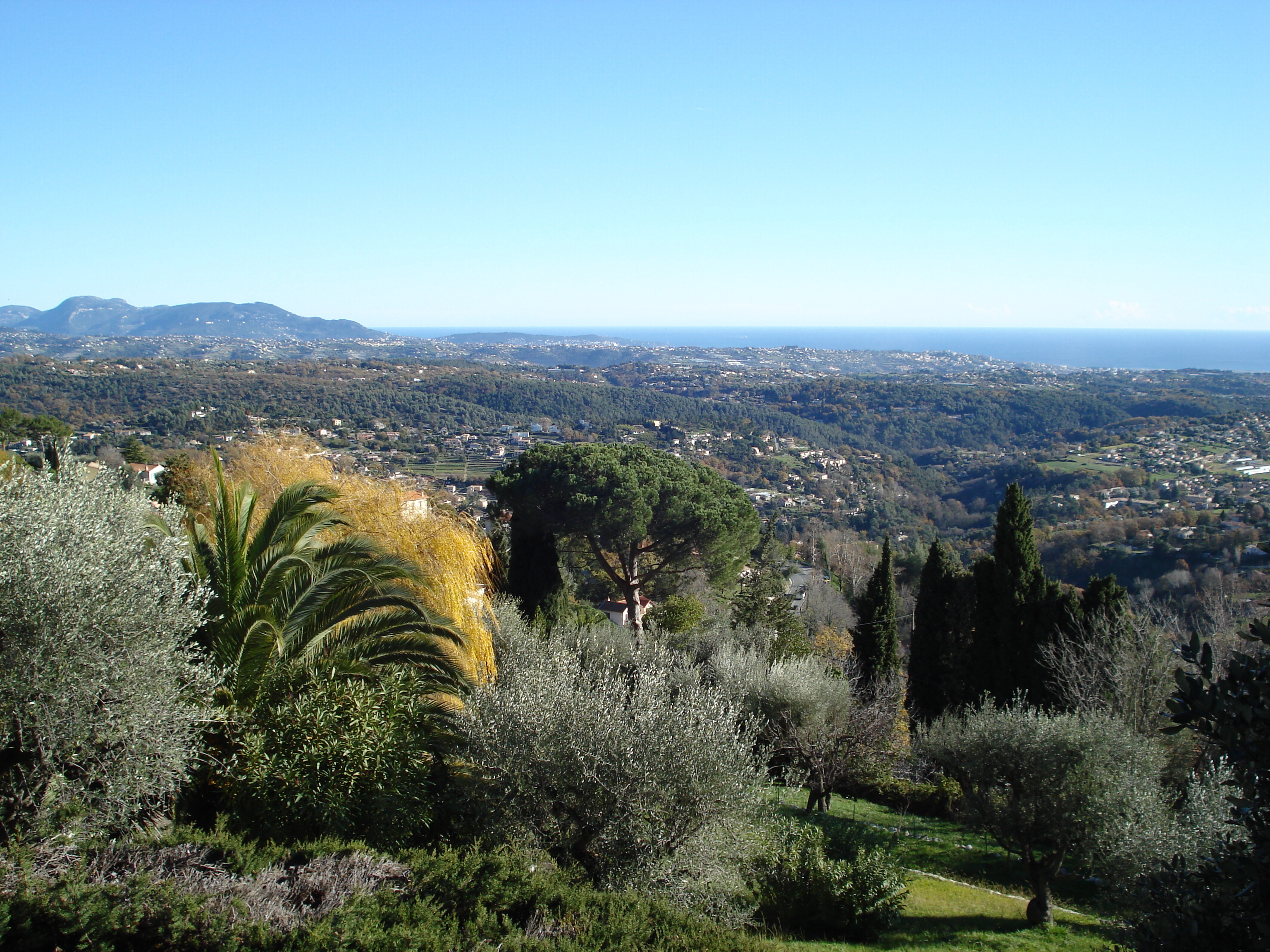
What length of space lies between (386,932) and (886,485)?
198 ft

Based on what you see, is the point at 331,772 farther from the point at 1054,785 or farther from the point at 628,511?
the point at 628,511

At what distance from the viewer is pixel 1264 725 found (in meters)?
2.97

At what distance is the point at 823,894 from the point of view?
7.39m

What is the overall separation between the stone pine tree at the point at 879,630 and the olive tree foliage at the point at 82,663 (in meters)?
15.0

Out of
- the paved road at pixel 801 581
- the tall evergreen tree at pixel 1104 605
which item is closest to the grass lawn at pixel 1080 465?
the paved road at pixel 801 581

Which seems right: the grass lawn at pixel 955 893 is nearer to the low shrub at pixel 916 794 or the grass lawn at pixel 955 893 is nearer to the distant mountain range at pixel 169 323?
the low shrub at pixel 916 794

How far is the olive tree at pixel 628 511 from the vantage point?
59.2ft

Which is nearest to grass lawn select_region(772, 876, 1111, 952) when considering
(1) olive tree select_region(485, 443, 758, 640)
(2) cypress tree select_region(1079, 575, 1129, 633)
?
(2) cypress tree select_region(1079, 575, 1129, 633)

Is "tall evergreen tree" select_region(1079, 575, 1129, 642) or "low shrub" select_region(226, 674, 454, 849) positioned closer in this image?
"low shrub" select_region(226, 674, 454, 849)

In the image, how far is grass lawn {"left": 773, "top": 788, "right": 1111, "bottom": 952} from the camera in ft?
25.0

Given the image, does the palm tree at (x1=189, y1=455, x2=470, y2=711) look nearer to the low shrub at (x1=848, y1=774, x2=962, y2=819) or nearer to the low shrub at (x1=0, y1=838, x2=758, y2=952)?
the low shrub at (x1=0, y1=838, x2=758, y2=952)

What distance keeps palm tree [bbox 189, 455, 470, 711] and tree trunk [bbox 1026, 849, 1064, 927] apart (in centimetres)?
684

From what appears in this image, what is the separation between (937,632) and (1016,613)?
10.00 feet

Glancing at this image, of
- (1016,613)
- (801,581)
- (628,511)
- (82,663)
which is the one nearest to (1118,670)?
(1016,613)
